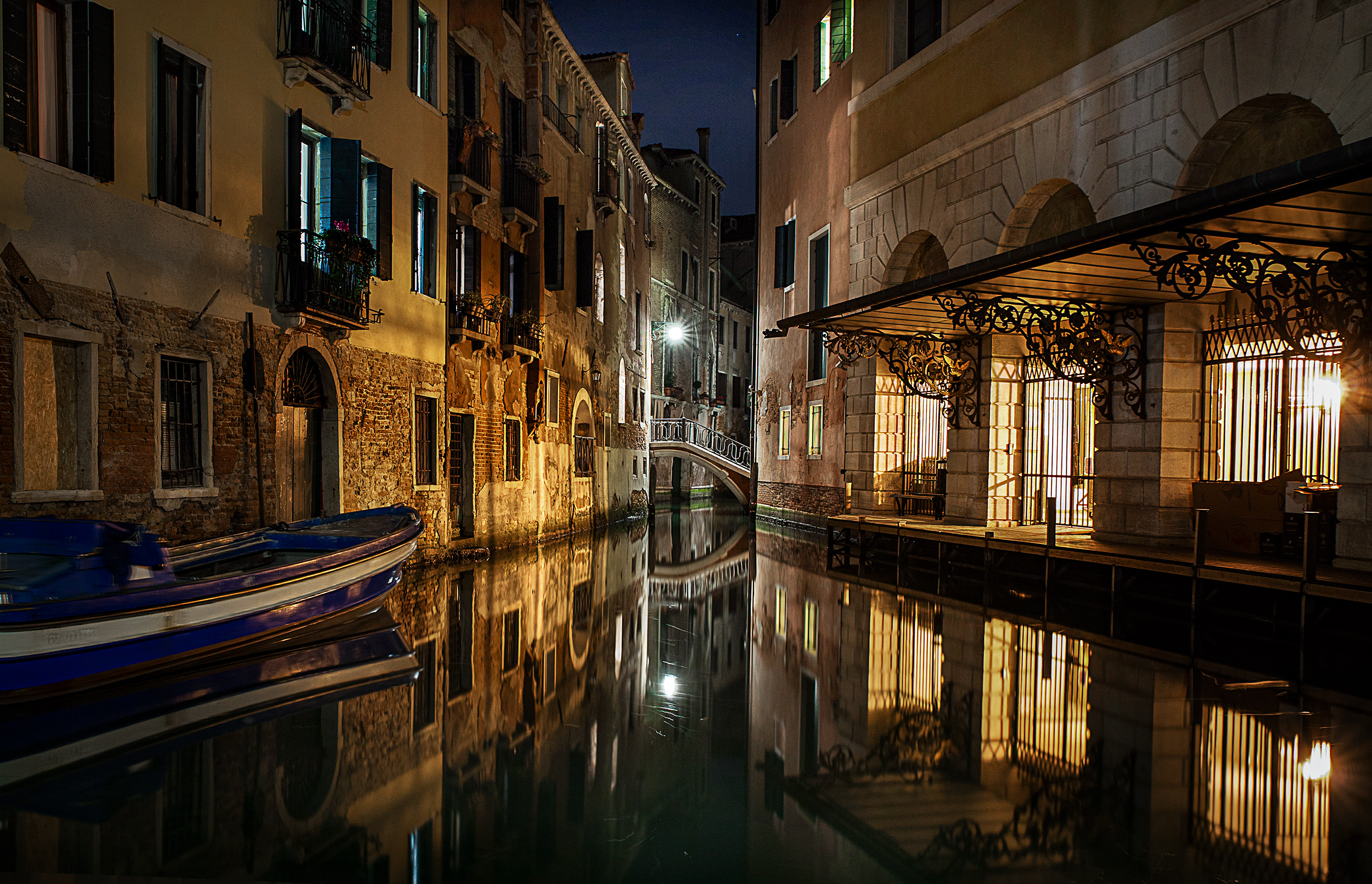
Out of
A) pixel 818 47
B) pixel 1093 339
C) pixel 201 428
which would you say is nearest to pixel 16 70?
pixel 201 428

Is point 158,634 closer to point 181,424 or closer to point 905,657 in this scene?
point 181,424

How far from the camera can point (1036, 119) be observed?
45.2ft

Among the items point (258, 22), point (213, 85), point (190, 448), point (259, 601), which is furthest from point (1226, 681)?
point (258, 22)

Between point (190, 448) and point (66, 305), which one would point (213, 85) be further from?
point (190, 448)

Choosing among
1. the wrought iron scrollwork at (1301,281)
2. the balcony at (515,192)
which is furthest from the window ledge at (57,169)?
the balcony at (515,192)

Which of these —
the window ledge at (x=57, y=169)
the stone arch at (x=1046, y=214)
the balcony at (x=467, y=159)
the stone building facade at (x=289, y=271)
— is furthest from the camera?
the balcony at (x=467, y=159)

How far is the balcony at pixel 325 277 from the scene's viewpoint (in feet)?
39.1

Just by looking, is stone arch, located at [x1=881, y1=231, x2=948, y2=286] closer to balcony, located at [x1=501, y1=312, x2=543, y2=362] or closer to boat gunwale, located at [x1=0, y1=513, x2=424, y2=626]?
balcony, located at [x1=501, y1=312, x2=543, y2=362]

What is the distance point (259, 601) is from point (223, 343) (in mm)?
4044

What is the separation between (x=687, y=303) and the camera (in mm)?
44281

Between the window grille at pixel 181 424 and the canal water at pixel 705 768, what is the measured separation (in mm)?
2622

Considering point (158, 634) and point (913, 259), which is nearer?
point (158, 634)

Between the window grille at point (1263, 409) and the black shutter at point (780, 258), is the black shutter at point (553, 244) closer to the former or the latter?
the black shutter at point (780, 258)

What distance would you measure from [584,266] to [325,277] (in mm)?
11859
